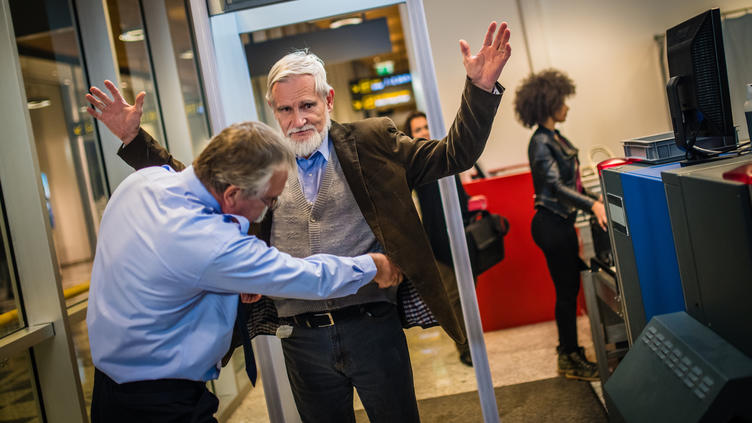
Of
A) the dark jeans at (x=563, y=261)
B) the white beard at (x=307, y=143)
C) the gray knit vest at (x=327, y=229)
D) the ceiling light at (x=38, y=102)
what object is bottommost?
the dark jeans at (x=563, y=261)

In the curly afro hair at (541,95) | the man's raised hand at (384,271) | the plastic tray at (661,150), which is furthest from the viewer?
the curly afro hair at (541,95)

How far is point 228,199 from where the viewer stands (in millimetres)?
1536

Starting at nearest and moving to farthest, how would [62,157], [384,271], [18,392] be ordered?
1. [384,271]
2. [18,392]
3. [62,157]

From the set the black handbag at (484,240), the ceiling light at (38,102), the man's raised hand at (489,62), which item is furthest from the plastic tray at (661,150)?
the ceiling light at (38,102)

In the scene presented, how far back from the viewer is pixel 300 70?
1940 mm

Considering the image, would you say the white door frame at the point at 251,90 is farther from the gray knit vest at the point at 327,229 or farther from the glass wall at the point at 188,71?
the glass wall at the point at 188,71

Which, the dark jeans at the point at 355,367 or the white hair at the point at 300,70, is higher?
the white hair at the point at 300,70

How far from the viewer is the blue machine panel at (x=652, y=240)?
6.07ft

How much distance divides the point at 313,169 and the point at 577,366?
7.70 ft

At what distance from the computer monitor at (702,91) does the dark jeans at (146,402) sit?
1585 mm

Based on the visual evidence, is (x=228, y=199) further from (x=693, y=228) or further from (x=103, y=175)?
(x=103, y=175)

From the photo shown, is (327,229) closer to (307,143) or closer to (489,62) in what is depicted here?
(307,143)

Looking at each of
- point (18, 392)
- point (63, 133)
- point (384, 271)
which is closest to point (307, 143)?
point (384, 271)

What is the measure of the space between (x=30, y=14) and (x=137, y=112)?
1059mm
